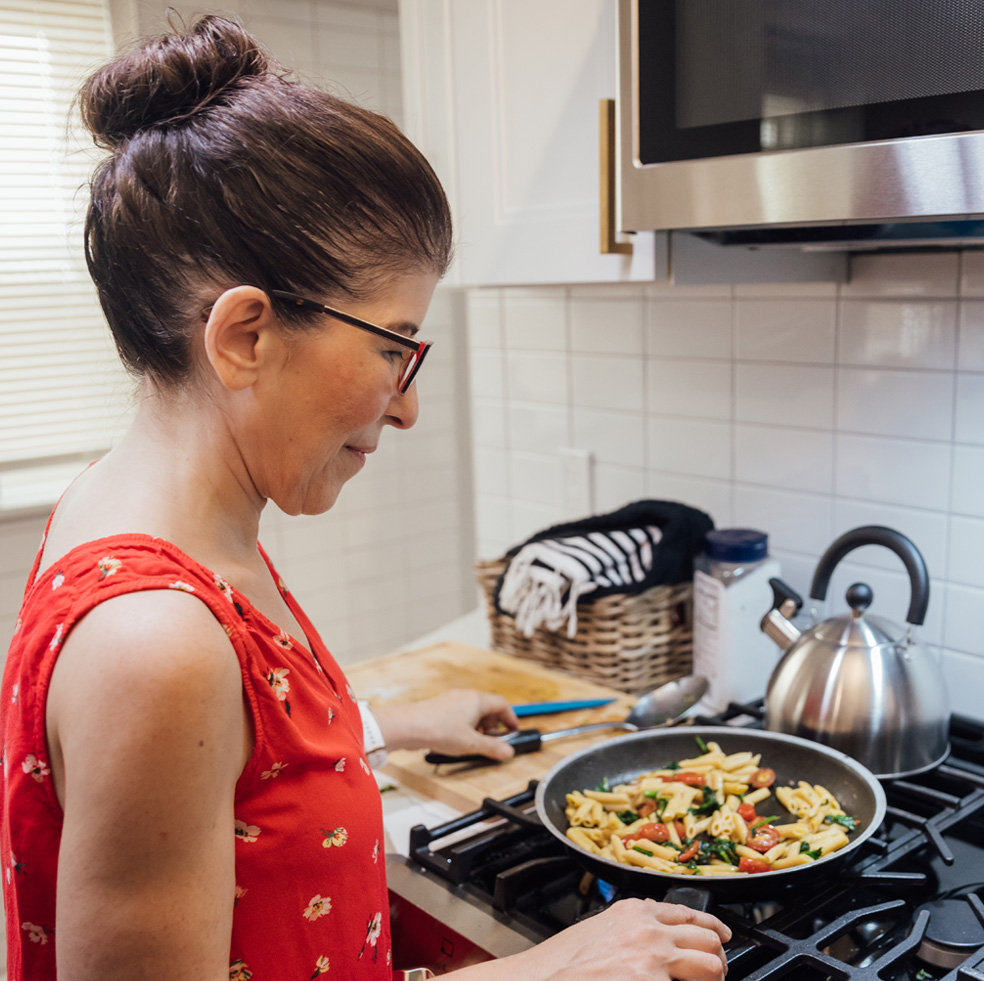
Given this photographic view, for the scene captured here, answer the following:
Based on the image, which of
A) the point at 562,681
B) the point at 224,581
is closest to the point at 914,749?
the point at 562,681

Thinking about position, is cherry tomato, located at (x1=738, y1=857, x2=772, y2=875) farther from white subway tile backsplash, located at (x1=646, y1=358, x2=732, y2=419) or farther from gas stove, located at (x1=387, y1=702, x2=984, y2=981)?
white subway tile backsplash, located at (x1=646, y1=358, x2=732, y2=419)

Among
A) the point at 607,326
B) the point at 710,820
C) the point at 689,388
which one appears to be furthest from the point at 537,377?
the point at 710,820

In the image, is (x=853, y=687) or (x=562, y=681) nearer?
(x=853, y=687)

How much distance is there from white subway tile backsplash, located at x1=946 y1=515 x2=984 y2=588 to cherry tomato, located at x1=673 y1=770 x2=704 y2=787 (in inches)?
18.2

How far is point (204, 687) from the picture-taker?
0.54 metres

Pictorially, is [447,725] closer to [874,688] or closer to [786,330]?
[874,688]

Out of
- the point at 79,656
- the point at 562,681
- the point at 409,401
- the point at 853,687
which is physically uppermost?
the point at 409,401

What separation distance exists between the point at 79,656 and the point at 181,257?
0.83ft

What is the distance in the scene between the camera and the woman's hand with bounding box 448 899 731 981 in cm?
67

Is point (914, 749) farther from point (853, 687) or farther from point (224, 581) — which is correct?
point (224, 581)

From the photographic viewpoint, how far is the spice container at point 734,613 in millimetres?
1310

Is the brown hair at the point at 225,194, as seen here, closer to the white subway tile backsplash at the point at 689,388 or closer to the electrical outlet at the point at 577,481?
the white subway tile backsplash at the point at 689,388

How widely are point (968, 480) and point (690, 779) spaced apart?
524 millimetres

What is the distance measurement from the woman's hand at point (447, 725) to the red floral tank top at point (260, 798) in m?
0.39
